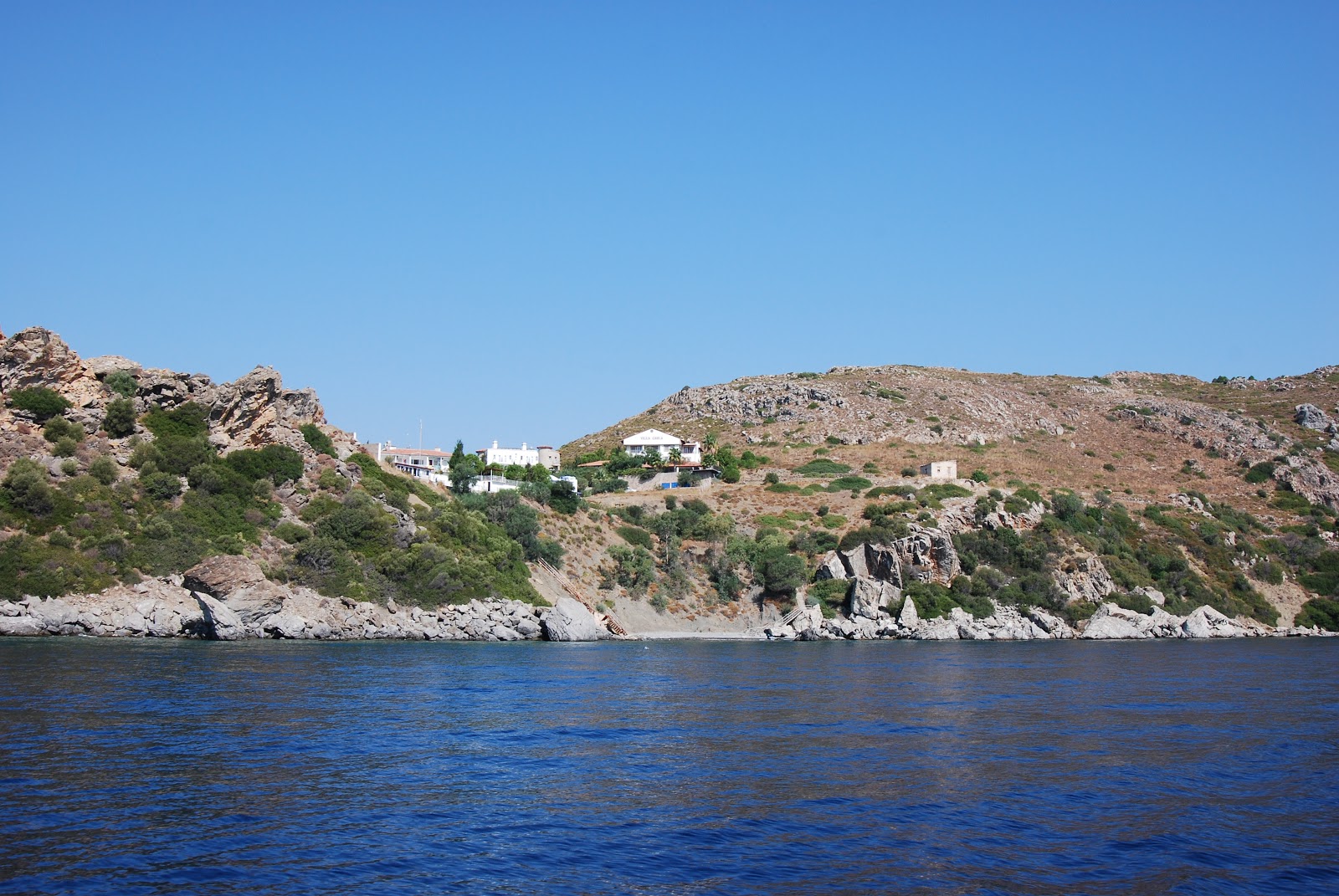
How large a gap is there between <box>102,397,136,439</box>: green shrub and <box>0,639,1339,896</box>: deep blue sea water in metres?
20.3

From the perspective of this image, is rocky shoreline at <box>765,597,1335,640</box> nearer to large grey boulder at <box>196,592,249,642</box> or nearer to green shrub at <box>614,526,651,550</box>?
green shrub at <box>614,526,651,550</box>

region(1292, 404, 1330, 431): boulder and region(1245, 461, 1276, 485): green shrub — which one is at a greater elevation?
region(1292, 404, 1330, 431): boulder

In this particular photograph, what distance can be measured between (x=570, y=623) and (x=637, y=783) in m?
34.0

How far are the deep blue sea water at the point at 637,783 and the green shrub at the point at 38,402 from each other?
64.9ft

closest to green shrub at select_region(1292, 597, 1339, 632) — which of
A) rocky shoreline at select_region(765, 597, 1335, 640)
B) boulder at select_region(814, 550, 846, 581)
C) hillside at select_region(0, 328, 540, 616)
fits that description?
rocky shoreline at select_region(765, 597, 1335, 640)

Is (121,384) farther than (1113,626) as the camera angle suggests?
No

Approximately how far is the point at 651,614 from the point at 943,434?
5830cm

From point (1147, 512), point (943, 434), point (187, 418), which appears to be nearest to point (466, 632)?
point (187, 418)

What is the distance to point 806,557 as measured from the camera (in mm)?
65875

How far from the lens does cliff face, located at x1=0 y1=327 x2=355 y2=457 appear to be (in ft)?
163

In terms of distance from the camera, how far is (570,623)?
168 ft

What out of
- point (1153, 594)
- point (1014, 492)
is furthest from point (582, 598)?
point (1153, 594)

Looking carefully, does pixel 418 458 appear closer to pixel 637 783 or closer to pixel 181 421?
pixel 181 421

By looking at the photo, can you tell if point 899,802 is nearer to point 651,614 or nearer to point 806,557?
point 651,614
